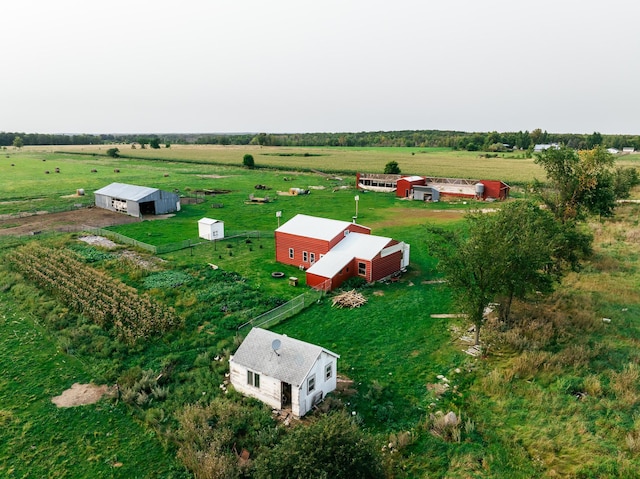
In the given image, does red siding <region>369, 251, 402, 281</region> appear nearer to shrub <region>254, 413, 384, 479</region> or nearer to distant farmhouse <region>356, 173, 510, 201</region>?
shrub <region>254, 413, 384, 479</region>

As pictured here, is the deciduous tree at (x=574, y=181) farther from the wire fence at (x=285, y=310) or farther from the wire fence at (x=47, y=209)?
the wire fence at (x=47, y=209)

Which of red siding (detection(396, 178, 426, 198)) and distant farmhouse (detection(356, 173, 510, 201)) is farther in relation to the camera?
red siding (detection(396, 178, 426, 198))

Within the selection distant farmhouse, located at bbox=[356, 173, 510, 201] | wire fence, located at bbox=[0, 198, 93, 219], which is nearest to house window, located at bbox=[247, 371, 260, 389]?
wire fence, located at bbox=[0, 198, 93, 219]

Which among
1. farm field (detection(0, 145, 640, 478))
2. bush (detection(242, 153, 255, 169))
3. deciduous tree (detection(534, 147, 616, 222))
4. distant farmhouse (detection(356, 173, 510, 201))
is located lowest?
farm field (detection(0, 145, 640, 478))

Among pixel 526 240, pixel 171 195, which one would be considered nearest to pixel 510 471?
pixel 526 240

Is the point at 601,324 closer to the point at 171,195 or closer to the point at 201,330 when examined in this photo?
the point at 201,330

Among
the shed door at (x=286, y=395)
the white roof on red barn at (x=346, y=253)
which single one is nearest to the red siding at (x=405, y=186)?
the white roof on red barn at (x=346, y=253)
